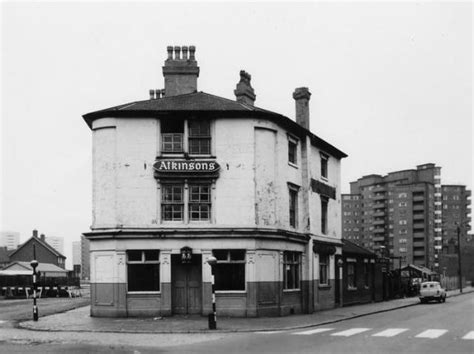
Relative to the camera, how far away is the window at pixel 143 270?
2769 centimetres

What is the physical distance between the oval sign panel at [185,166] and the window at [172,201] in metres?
0.74

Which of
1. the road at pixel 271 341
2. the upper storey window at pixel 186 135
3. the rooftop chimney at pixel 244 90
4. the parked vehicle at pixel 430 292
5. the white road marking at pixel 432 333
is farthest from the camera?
the parked vehicle at pixel 430 292

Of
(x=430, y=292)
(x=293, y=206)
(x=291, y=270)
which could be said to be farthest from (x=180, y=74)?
(x=430, y=292)

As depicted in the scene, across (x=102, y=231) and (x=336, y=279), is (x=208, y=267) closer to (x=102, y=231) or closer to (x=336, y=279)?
(x=102, y=231)

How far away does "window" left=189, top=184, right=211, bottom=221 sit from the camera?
28156mm

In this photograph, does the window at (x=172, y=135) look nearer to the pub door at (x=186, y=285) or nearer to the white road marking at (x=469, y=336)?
the pub door at (x=186, y=285)

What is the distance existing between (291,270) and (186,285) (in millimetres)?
5664

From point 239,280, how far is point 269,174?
16.1ft

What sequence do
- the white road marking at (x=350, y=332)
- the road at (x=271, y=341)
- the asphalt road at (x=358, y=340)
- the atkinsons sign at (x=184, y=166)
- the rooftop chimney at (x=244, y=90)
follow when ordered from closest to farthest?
the asphalt road at (x=358, y=340), the road at (x=271, y=341), the white road marking at (x=350, y=332), the atkinsons sign at (x=184, y=166), the rooftop chimney at (x=244, y=90)

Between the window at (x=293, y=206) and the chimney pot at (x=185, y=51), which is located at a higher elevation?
the chimney pot at (x=185, y=51)

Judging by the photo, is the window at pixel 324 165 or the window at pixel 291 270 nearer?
the window at pixel 291 270

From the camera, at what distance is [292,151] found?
3231 centimetres

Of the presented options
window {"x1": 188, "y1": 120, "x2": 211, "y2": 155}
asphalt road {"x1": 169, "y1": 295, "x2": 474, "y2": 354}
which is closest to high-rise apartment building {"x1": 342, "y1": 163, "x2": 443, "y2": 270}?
window {"x1": 188, "y1": 120, "x2": 211, "y2": 155}

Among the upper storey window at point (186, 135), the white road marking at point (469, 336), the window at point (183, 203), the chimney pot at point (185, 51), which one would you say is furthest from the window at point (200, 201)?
the white road marking at point (469, 336)
